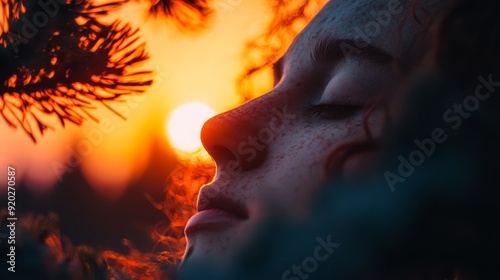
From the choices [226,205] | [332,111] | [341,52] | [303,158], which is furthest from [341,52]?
[226,205]

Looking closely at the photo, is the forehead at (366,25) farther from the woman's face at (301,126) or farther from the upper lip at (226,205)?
the upper lip at (226,205)

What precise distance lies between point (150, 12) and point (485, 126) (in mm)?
758

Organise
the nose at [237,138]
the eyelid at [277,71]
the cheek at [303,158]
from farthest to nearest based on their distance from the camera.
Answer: the eyelid at [277,71] < the nose at [237,138] < the cheek at [303,158]

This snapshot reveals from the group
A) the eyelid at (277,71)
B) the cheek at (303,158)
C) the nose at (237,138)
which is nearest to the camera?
the cheek at (303,158)

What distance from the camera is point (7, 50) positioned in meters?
1.33

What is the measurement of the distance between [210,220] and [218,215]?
0.06ft

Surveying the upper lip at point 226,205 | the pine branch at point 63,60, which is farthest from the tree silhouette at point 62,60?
the upper lip at point 226,205

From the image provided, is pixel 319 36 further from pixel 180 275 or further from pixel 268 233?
pixel 180 275

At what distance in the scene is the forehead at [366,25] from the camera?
127 centimetres

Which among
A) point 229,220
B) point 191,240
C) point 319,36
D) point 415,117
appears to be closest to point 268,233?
point 229,220

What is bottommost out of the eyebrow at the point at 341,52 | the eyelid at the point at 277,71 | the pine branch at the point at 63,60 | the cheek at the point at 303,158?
the cheek at the point at 303,158

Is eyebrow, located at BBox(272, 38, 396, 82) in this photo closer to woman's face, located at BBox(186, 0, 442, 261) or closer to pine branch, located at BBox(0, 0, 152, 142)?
woman's face, located at BBox(186, 0, 442, 261)

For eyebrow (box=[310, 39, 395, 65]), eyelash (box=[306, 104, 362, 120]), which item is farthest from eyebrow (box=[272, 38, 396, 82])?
eyelash (box=[306, 104, 362, 120])

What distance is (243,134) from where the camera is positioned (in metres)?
1.32
